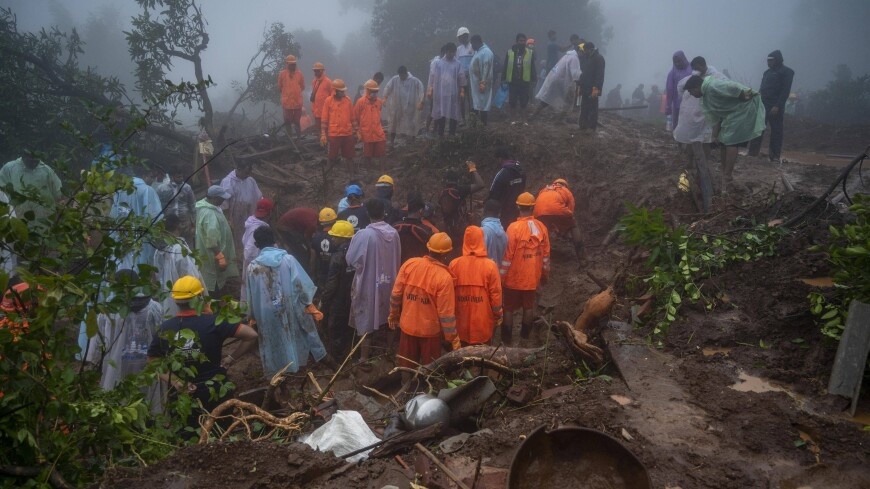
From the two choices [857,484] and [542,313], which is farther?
[542,313]

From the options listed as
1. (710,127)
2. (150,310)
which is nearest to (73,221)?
(150,310)

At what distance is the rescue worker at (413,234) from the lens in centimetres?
616

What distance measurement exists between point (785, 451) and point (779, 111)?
790cm

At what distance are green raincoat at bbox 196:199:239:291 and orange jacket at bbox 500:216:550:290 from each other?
3.78 m

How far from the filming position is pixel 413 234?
6.16 metres

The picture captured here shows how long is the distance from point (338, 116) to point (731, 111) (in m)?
6.80

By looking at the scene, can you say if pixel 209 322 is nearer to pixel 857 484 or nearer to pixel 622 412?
pixel 622 412

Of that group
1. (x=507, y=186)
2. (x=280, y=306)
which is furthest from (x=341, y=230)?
(x=507, y=186)

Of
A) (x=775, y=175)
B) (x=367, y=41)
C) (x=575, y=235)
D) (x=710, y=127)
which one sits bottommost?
(x=575, y=235)

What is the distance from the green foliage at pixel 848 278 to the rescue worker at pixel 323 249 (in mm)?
4837

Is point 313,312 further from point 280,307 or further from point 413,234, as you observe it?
point 413,234

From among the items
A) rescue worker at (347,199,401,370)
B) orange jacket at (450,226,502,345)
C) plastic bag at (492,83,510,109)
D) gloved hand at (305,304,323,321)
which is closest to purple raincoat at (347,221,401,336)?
rescue worker at (347,199,401,370)

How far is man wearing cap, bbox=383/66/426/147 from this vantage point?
11.2 meters

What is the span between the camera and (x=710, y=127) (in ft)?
25.7
